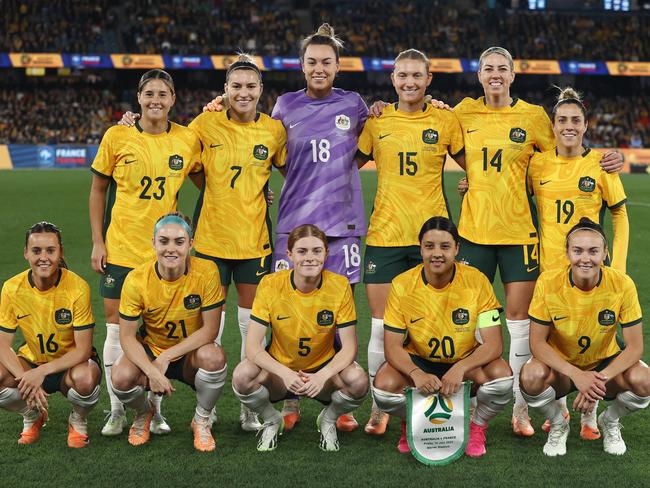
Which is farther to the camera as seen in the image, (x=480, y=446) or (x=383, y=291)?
(x=383, y=291)

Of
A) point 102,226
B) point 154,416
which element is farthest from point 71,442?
point 102,226

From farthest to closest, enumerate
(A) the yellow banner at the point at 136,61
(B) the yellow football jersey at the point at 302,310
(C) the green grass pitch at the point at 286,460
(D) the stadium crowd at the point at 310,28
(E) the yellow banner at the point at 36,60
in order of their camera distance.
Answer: (D) the stadium crowd at the point at 310,28
(A) the yellow banner at the point at 136,61
(E) the yellow banner at the point at 36,60
(B) the yellow football jersey at the point at 302,310
(C) the green grass pitch at the point at 286,460

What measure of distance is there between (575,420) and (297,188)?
197cm

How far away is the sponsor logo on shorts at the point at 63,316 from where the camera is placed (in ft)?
13.7

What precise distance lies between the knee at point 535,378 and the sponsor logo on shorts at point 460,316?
0.37 meters

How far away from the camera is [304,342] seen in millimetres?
4152

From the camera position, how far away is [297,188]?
14.9 ft

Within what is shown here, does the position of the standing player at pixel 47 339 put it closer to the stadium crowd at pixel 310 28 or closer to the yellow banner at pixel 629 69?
the stadium crowd at pixel 310 28

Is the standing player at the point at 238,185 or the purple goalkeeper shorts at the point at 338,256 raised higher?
the standing player at the point at 238,185

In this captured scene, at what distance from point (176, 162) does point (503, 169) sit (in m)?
1.72

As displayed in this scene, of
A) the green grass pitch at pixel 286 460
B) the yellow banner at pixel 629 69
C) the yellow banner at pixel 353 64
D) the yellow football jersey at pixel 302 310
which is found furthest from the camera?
the yellow banner at pixel 629 69

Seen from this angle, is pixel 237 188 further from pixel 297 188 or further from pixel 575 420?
pixel 575 420

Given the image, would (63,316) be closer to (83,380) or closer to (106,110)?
(83,380)

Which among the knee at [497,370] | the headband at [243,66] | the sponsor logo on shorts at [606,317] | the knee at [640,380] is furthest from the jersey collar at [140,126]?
the knee at [640,380]
